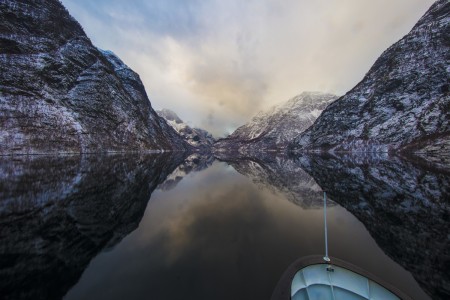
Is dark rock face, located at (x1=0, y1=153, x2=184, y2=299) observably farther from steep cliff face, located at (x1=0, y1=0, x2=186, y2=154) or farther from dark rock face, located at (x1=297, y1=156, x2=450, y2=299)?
steep cliff face, located at (x1=0, y1=0, x2=186, y2=154)

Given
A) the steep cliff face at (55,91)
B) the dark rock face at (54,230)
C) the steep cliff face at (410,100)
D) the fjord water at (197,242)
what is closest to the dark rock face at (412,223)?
the fjord water at (197,242)

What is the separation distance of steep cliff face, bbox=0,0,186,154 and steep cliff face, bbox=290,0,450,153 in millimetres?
177372

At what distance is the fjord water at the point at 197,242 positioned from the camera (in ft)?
31.8

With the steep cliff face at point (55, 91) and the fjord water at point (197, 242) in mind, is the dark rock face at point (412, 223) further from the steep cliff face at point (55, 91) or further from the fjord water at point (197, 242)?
the steep cliff face at point (55, 91)

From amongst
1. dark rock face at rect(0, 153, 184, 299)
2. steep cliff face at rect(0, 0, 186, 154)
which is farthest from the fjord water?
steep cliff face at rect(0, 0, 186, 154)

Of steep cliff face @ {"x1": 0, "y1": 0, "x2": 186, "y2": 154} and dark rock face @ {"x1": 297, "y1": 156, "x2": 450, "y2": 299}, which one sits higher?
steep cliff face @ {"x1": 0, "y1": 0, "x2": 186, "y2": 154}

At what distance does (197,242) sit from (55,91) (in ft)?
465

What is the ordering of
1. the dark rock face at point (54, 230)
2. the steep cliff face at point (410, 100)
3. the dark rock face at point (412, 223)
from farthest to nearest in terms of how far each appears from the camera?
the steep cliff face at point (410, 100) → the dark rock face at point (412, 223) → the dark rock face at point (54, 230)

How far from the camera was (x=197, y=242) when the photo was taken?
49.2ft

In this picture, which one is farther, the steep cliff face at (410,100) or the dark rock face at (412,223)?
the steep cliff face at (410,100)

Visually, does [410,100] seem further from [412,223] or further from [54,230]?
[54,230]

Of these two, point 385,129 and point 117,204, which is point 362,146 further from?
point 117,204

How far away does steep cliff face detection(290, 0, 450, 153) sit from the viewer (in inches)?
5207

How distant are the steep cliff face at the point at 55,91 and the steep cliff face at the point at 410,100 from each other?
17737 cm
